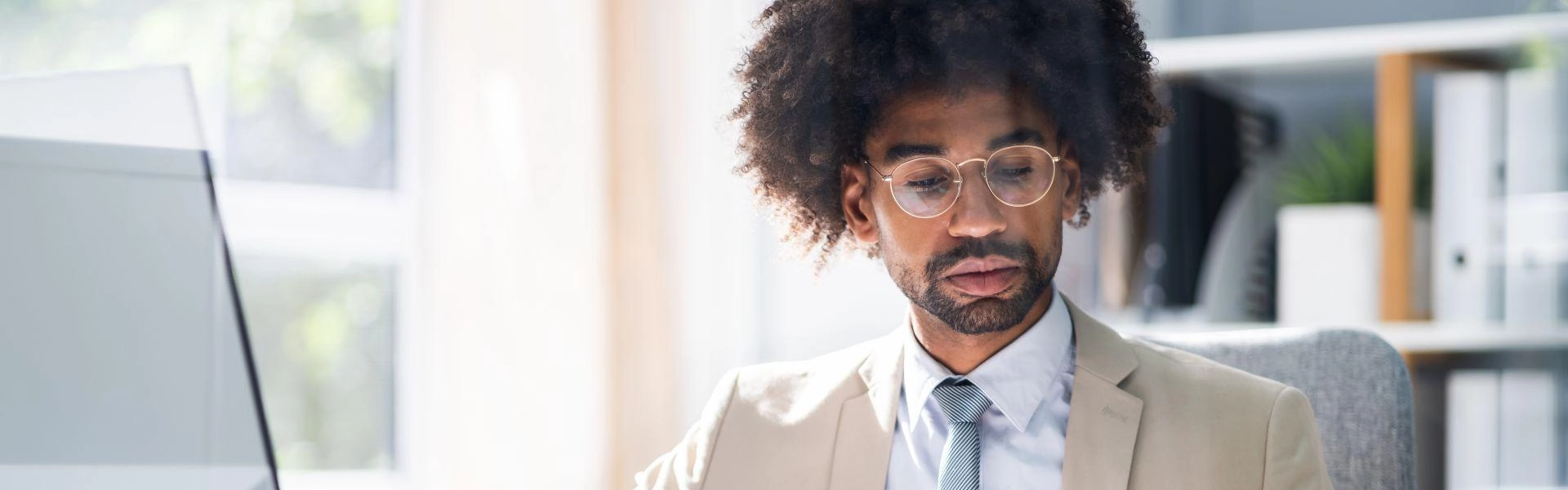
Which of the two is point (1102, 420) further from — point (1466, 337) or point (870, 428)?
point (1466, 337)

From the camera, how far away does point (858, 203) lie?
1.54 m

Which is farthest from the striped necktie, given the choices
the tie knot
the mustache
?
the mustache

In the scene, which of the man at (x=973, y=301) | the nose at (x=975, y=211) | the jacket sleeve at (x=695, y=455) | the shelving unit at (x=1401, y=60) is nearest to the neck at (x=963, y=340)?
the man at (x=973, y=301)

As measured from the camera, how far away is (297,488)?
8.24ft

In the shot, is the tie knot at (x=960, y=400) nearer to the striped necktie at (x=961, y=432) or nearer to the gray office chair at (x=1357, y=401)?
the striped necktie at (x=961, y=432)

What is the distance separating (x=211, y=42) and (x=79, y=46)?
258 millimetres

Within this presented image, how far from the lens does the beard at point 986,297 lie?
1291mm

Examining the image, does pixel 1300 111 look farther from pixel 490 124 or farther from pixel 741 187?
pixel 490 124

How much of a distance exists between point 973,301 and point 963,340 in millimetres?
79

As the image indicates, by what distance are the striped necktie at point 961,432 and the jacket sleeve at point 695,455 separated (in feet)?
0.75

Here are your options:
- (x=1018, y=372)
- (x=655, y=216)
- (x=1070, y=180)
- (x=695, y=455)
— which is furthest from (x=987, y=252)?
(x=655, y=216)

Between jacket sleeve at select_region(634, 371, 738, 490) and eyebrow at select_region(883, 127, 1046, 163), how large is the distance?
0.31 meters

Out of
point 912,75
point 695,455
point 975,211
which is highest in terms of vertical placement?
point 912,75

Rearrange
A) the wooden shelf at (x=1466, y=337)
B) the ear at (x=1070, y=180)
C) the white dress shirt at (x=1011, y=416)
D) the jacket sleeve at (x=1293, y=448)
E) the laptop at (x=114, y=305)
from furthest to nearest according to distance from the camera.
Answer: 1. the wooden shelf at (x=1466, y=337)
2. the ear at (x=1070, y=180)
3. the white dress shirt at (x=1011, y=416)
4. the jacket sleeve at (x=1293, y=448)
5. the laptop at (x=114, y=305)
